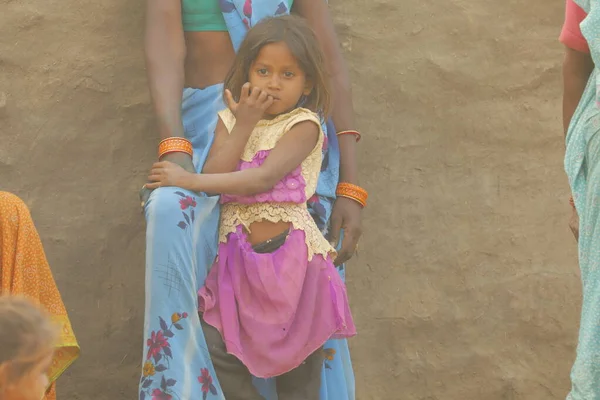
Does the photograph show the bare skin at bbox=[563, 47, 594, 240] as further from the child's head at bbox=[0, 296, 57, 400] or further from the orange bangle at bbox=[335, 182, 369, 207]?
the child's head at bbox=[0, 296, 57, 400]

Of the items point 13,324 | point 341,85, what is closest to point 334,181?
point 341,85

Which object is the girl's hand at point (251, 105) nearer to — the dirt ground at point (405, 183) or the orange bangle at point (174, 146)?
the orange bangle at point (174, 146)

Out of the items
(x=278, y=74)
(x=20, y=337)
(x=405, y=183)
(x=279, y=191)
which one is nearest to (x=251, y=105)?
(x=278, y=74)

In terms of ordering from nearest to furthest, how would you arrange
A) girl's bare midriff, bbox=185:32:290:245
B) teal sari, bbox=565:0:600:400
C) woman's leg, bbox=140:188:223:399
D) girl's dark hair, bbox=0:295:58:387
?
girl's dark hair, bbox=0:295:58:387 → teal sari, bbox=565:0:600:400 → woman's leg, bbox=140:188:223:399 → girl's bare midriff, bbox=185:32:290:245

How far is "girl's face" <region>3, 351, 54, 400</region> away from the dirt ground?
1622 mm

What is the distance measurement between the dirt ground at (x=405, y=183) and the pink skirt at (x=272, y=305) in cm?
85

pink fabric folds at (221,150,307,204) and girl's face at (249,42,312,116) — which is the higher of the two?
girl's face at (249,42,312,116)

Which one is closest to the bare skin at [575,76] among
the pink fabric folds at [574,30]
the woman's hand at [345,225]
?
the pink fabric folds at [574,30]

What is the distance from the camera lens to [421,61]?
15.6ft

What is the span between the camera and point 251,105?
373 centimetres

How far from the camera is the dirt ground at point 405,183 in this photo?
4.44 meters

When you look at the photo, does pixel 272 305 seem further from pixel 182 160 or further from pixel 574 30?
pixel 574 30

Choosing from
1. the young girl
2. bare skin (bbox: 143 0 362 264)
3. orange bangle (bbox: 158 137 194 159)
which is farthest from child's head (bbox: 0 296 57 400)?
bare skin (bbox: 143 0 362 264)

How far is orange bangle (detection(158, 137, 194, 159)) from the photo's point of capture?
3875mm
